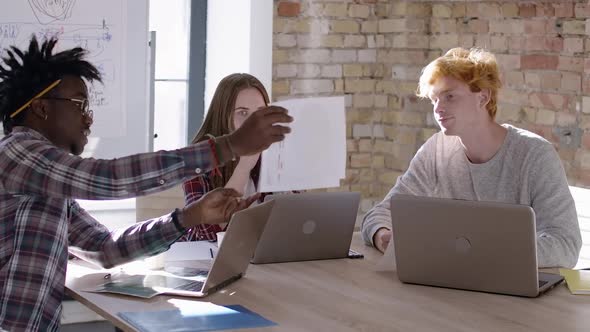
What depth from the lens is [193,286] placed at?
2.49m

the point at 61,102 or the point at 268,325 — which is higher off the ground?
the point at 61,102

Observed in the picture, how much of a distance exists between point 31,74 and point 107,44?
1917 mm

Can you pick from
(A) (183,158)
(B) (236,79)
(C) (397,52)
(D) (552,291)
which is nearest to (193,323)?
(A) (183,158)

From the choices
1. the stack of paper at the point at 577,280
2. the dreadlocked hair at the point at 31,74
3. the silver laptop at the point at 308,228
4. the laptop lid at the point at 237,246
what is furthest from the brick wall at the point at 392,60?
the dreadlocked hair at the point at 31,74

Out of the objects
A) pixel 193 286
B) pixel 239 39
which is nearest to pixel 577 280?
pixel 193 286

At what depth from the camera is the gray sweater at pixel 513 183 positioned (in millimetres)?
2863

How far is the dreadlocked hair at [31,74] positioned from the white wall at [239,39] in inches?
84.8

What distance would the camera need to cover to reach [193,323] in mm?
2174

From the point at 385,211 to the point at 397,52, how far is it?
5.81ft

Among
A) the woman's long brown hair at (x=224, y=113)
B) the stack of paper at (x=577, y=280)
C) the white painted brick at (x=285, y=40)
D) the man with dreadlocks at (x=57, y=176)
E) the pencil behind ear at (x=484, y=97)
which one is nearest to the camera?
the man with dreadlocks at (x=57, y=176)

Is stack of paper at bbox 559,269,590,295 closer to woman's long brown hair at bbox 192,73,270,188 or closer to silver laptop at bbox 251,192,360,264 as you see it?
silver laptop at bbox 251,192,360,264

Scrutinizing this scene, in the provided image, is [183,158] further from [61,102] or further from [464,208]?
[464,208]

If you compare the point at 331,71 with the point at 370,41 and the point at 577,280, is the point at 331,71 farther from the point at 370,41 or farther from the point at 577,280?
the point at 577,280

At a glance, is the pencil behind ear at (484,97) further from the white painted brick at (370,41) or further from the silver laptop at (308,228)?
the white painted brick at (370,41)
